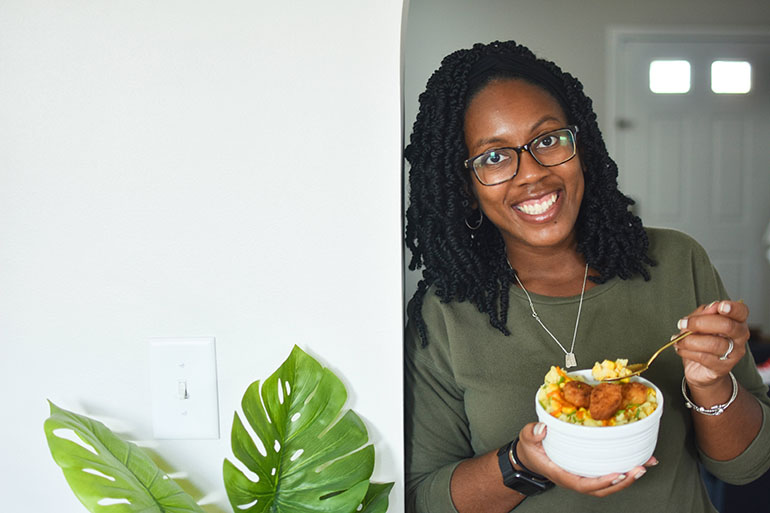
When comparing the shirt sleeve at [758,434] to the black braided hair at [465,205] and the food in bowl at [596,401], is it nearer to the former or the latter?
the black braided hair at [465,205]

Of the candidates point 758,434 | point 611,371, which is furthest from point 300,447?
point 758,434

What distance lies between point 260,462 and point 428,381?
0.37 meters

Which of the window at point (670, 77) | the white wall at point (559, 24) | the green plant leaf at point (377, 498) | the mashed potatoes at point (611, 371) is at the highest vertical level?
the white wall at point (559, 24)

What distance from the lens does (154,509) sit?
0.77 m

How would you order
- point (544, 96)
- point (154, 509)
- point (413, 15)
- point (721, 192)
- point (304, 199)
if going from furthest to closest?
1. point (721, 192)
2. point (413, 15)
3. point (544, 96)
4. point (304, 199)
5. point (154, 509)

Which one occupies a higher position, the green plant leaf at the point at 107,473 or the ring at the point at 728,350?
the ring at the point at 728,350

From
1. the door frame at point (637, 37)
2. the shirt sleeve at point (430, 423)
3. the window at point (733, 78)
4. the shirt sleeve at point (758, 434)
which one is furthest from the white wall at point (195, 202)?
the window at point (733, 78)

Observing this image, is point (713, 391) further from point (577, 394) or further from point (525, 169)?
point (525, 169)

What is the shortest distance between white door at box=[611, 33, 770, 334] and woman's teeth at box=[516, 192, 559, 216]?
10.3ft

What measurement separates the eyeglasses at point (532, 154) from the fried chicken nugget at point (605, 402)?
0.39 meters

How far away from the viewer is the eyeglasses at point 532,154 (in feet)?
3.59

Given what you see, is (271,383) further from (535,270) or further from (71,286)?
(535,270)

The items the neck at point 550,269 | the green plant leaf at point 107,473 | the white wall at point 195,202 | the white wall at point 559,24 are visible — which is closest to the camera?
the green plant leaf at point 107,473

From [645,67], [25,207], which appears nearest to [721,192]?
[645,67]
